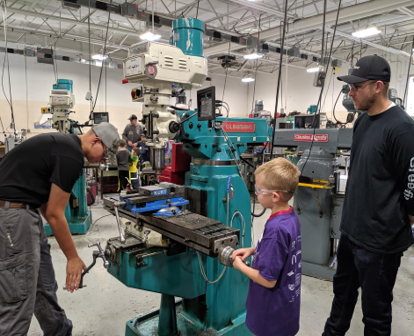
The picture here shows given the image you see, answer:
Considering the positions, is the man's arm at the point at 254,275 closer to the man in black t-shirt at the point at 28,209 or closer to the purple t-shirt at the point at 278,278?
the purple t-shirt at the point at 278,278

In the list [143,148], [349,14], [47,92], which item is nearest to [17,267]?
[143,148]

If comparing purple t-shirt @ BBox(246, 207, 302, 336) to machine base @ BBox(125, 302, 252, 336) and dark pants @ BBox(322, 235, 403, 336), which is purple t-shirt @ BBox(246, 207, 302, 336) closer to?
dark pants @ BBox(322, 235, 403, 336)

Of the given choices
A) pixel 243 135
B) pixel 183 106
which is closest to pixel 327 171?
pixel 243 135

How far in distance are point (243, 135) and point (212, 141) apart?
28cm

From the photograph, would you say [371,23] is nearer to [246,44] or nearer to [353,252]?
[246,44]

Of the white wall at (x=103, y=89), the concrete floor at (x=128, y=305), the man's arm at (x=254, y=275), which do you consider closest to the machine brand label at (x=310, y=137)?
the concrete floor at (x=128, y=305)

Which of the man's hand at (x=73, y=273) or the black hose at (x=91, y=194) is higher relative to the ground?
the man's hand at (x=73, y=273)

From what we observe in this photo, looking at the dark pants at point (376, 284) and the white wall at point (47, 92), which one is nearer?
the dark pants at point (376, 284)

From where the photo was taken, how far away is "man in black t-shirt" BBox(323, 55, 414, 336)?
126 cm

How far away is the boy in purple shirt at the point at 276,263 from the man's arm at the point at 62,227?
0.76m

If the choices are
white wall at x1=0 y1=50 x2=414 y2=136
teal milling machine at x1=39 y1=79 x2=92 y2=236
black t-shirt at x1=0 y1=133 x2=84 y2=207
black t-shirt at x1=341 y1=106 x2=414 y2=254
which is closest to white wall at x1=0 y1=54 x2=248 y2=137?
white wall at x1=0 y1=50 x2=414 y2=136

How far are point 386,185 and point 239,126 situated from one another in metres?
0.94

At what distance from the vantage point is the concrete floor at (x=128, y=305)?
2051mm

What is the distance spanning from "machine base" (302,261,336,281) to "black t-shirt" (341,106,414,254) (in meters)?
1.50
